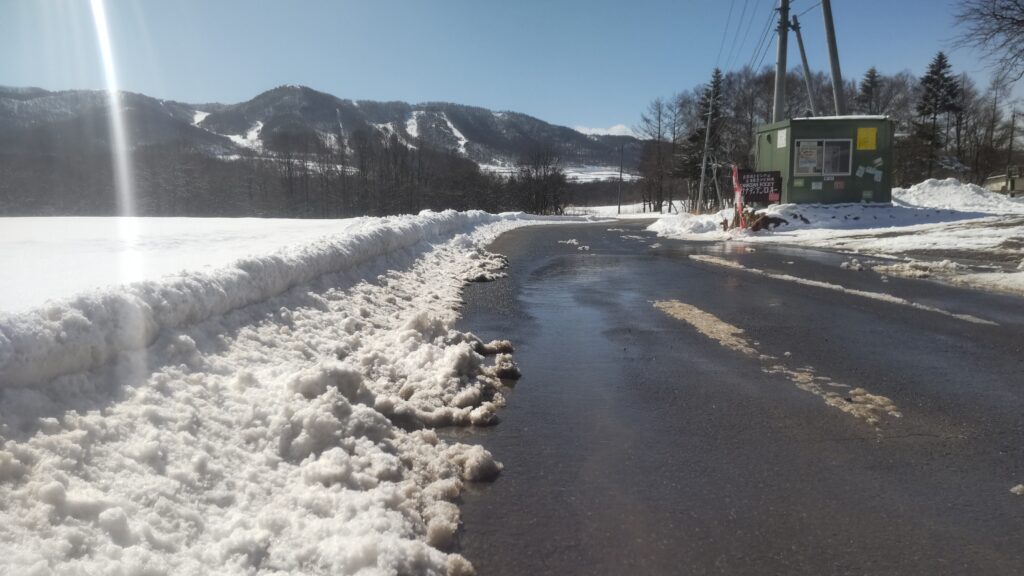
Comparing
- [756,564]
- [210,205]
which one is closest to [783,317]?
[756,564]

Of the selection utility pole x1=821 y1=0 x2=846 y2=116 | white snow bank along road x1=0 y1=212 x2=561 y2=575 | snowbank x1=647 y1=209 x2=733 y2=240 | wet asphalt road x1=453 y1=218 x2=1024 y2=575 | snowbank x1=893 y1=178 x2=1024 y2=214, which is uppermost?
utility pole x1=821 y1=0 x2=846 y2=116

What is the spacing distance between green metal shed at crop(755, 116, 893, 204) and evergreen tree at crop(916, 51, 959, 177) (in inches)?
1389

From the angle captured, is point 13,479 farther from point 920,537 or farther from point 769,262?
point 769,262

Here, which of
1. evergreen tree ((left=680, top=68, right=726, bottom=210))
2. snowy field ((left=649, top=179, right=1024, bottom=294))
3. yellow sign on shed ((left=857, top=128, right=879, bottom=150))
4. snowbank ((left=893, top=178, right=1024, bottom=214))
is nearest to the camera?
snowy field ((left=649, top=179, right=1024, bottom=294))

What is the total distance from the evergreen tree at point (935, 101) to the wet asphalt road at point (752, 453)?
181 ft

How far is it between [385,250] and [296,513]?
7779mm

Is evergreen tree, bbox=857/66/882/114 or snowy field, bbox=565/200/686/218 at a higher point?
evergreen tree, bbox=857/66/882/114

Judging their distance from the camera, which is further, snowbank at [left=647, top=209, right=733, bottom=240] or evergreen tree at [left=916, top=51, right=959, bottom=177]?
evergreen tree at [left=916, top=51, right=959, bottom=177]

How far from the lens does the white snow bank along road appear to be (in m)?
2.24

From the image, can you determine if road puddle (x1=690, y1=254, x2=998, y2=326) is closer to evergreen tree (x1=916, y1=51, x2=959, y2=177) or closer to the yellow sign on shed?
the yellow sign on shed

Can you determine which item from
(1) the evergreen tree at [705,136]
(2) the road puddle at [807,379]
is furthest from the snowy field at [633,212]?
(2) the road puddle at [807,379]

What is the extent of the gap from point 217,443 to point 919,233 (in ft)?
67.2

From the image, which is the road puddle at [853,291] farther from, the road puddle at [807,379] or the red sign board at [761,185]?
the red sign board at [761,185]

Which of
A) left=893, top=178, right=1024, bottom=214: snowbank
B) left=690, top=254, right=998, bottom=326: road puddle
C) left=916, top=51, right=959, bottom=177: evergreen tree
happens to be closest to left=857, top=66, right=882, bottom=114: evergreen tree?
left=916, top=51, right=959, bottom=177: evergreen tree
